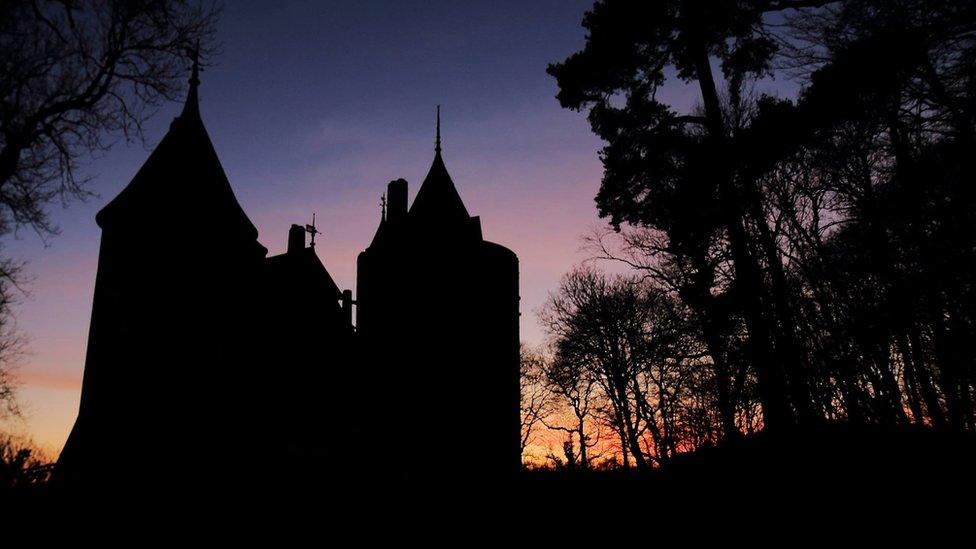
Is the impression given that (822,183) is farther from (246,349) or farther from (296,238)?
(296,238)

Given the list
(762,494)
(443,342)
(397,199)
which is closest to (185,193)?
(397,199)

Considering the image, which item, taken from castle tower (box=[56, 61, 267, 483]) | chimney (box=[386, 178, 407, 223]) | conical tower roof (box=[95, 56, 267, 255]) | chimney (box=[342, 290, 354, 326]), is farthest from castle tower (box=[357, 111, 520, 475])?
chimney (box=[342, 290, 354, 326])

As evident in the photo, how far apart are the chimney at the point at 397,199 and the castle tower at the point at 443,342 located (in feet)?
5.36

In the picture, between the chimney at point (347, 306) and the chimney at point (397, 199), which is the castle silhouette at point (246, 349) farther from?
the chimney at point (347, 306)

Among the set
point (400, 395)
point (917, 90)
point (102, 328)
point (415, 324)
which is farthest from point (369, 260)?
point (917, 90)

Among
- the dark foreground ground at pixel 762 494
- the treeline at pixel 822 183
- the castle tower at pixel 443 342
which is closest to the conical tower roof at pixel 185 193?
the castle tower at pixel 443 342

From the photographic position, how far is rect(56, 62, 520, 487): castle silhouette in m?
15.3

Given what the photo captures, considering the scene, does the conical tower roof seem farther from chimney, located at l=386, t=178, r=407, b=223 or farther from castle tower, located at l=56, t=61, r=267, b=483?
chimney, located at l=386, t=178, r=407, b=223

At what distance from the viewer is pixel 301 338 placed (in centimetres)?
2184

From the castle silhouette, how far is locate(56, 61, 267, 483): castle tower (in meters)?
0.04

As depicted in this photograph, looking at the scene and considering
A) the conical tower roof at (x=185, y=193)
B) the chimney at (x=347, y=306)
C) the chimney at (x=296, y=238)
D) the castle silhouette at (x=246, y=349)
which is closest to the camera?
the castle silhouette at (x=246, y=349)

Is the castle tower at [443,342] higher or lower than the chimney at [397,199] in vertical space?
lower

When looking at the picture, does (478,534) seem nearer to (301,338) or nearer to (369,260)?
(369,260)

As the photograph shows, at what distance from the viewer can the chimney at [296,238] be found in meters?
26.2
